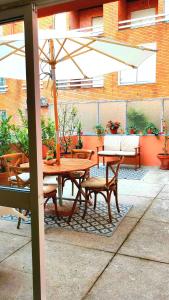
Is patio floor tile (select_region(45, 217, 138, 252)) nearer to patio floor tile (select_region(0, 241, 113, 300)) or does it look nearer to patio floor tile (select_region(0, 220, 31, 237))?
patio floor tile (select_region(0, 241, 113, 300))

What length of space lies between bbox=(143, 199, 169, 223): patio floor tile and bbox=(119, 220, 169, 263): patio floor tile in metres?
0.17

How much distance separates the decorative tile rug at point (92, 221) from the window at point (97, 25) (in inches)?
297

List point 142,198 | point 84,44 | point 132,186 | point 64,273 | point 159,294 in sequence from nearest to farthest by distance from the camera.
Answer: point 159,294
point 64,273
point 84,44
point 142,198
point 132,186

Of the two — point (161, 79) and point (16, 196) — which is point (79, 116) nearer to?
point (161, 79)

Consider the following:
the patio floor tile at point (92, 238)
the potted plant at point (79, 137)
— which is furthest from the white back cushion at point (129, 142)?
the patio floor tile at point (92, 238)

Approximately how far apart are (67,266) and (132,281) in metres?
0.61

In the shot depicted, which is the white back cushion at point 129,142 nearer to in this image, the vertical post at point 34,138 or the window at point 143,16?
the window at point 143,16

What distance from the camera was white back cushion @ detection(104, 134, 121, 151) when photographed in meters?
7.78

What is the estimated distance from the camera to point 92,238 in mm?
3146

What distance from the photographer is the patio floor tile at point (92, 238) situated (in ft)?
9.75

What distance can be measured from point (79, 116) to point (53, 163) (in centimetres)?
516

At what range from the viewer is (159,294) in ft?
7.05

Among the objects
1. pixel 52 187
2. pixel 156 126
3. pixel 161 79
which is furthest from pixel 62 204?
pixel 161 79

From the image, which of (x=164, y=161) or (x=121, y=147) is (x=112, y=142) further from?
(x=164, y=161)
